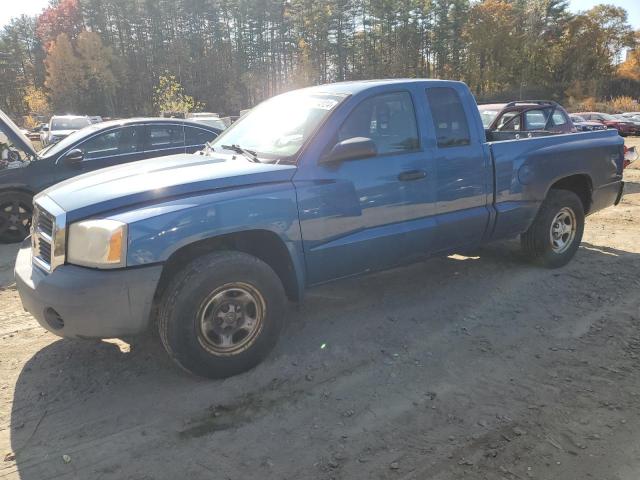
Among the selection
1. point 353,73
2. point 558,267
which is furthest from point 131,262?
point 353,73

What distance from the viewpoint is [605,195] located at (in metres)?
5.95

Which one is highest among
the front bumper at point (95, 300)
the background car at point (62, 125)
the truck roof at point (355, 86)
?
the background car at point (62, 125)

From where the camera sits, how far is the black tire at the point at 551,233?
5.41 m

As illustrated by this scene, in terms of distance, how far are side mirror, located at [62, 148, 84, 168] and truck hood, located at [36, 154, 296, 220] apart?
4081mm

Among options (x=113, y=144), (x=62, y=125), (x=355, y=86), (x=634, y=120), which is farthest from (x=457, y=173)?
(x=634, y=120)

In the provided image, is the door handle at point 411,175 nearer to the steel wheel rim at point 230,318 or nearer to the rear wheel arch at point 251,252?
the rear wheel arch at point 251,252

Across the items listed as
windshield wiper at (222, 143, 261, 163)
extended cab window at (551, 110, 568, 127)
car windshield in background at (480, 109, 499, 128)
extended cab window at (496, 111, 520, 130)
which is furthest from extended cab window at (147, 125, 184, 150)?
extended cab window at (551, 110, 568, 127)

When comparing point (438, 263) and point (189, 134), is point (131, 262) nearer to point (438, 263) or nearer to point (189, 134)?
point (438, 263)

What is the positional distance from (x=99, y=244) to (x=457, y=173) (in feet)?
9.78

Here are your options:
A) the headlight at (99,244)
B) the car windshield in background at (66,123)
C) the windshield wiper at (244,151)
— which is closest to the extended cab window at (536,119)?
the windshield wiper at (244,151)

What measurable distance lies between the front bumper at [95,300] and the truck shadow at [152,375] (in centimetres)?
50

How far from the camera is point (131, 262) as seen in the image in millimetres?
3000

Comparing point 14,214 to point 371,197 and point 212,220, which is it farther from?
point 371,197

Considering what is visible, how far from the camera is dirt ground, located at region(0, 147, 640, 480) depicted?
268cm
